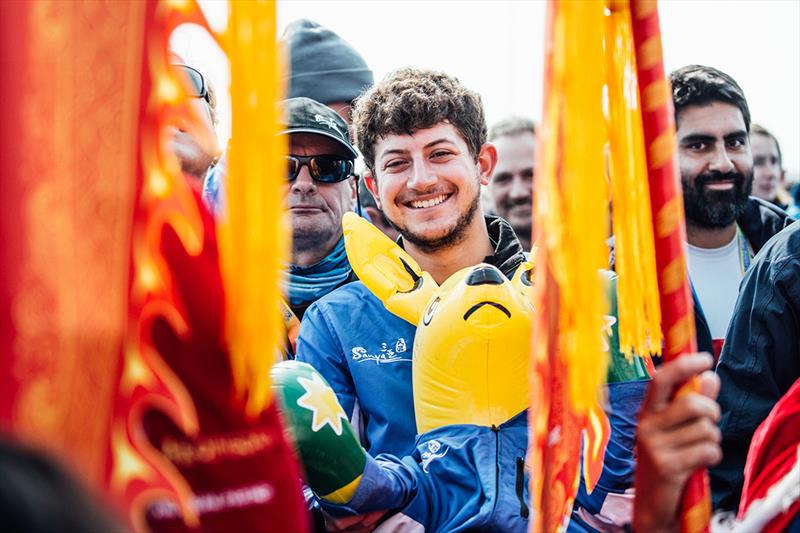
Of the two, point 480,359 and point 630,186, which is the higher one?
point 630,186

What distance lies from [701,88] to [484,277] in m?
1.69

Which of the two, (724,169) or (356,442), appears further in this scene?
(724,169)

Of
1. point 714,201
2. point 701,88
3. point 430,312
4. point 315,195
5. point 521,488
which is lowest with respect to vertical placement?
point 521,488

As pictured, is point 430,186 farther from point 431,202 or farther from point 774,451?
point 774,451

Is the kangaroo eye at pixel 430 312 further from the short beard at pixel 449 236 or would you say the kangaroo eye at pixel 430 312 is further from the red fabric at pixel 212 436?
the red fabric at pixel 212 436

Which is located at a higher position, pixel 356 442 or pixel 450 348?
pixel 450 348

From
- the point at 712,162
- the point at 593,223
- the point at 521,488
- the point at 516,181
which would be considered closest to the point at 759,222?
the point at 712,162

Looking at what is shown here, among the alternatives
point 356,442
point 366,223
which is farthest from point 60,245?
point 366,223

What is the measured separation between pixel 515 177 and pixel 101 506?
13.3ft

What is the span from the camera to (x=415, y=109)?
249 centimetres

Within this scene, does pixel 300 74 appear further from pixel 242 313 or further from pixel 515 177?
pixel 242 313

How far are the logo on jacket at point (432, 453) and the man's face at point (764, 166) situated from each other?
420cm

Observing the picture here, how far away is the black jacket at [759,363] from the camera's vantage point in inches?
88.2

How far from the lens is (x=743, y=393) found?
226cm
